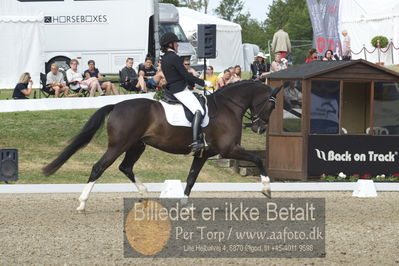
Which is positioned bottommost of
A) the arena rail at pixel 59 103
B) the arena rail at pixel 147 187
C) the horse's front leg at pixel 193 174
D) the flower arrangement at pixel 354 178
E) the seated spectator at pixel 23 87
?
the flower arrangement at pixel 354 178

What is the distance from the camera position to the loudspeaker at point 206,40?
17.7 meters

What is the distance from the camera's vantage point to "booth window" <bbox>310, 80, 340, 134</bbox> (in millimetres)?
17219

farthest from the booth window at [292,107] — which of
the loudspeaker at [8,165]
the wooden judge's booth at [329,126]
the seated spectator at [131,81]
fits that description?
the loudspeaker at [8,165]

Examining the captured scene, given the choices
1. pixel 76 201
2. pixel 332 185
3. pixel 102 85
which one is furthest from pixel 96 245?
pixel 102 85

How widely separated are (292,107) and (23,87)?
6.79m

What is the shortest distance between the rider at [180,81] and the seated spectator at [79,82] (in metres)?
9.81

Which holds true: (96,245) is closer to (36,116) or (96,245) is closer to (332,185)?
(332,185)

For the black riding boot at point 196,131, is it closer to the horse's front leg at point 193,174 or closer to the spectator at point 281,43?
the horse's front leg at point 193,174

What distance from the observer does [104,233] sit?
9.61 metres

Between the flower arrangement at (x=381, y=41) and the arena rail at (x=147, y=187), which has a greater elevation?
the flower arrangement at (x=381, y=41)

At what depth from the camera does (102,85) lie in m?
21.7

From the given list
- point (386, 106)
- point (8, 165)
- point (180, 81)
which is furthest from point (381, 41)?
point (180, 81)

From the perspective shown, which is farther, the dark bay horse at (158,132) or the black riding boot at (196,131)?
the black riding boot at (196,131)

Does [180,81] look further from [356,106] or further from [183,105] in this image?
[356,106]
